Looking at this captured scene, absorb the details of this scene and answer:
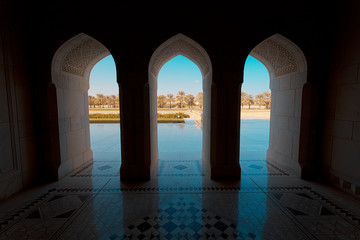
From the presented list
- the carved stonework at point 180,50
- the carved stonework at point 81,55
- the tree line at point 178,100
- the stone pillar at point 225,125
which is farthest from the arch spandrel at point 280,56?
the tree line at point 178,100

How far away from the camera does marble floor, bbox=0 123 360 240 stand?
1952 millimetres

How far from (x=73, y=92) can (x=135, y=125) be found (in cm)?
174

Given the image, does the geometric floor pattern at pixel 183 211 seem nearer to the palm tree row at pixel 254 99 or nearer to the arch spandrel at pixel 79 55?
the arch spandrel at pixel 79 55


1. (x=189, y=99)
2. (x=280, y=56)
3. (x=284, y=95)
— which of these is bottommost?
(x=284, y=95)

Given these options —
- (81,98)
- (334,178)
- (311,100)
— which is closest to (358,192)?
(334,178)

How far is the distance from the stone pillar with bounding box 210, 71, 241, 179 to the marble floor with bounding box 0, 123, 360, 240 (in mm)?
265

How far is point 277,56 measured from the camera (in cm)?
373

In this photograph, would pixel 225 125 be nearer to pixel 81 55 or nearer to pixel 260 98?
pixel 81 55

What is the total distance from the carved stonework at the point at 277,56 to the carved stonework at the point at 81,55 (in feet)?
11.4

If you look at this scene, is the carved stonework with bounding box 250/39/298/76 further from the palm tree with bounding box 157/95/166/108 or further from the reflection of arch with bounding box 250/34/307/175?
the palm tree with bounding box 157/95/166/108

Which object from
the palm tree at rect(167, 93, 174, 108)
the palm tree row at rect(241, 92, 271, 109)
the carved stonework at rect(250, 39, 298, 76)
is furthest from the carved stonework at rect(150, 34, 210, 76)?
the palm tree row at rect(241, 92, 271, 109)

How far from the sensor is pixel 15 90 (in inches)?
113

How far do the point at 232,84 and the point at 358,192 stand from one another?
2618mm

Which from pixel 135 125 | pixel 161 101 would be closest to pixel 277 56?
pixel 135 125
